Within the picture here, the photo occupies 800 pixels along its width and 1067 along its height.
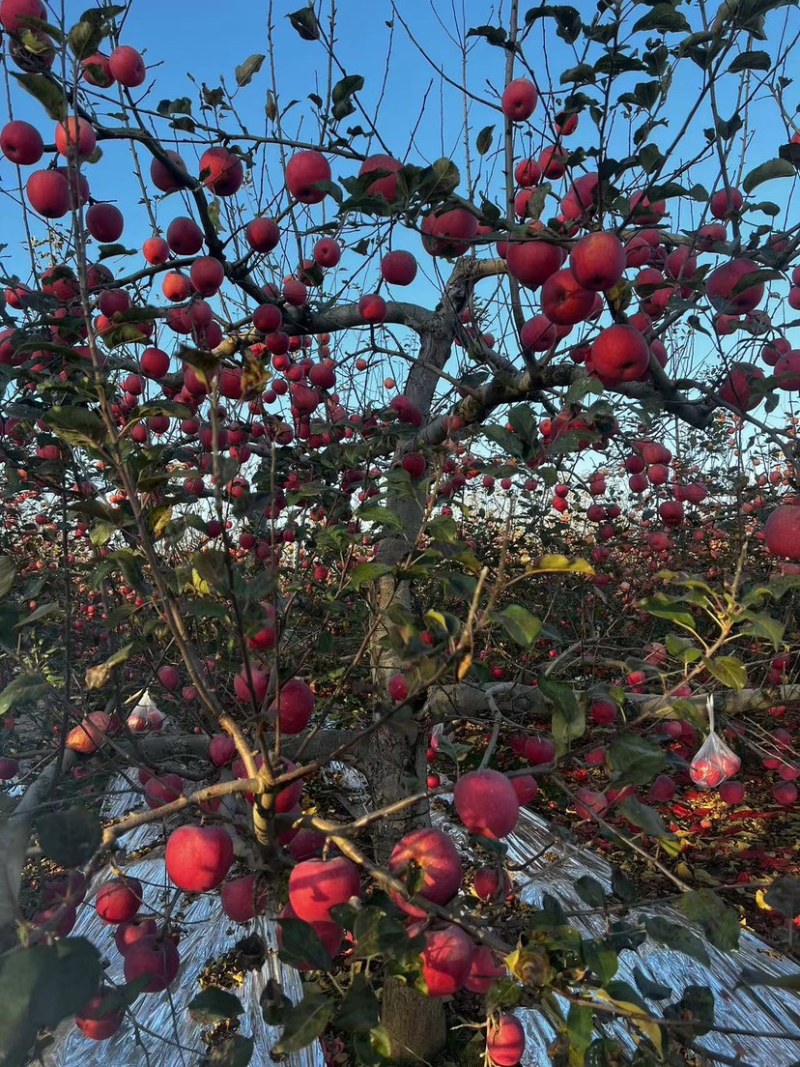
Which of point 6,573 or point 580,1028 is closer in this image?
point 580,1028

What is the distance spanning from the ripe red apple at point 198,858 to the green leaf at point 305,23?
2.24 metres

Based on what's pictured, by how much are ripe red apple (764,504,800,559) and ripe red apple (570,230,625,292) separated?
82 centimetres

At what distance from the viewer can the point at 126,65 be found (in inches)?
71.2

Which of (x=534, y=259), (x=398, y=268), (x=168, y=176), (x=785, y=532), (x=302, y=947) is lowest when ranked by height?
(x=302, y=947)

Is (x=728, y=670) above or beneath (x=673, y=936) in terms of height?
above

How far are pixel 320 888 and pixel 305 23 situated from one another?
2.34m

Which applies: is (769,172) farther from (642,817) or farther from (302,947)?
(302,947)

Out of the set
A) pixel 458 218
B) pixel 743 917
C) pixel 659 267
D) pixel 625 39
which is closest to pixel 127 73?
Answer: pixel 458 218

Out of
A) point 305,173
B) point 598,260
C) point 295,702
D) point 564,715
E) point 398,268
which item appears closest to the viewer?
point 564,715

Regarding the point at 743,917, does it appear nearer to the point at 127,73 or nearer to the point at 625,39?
the point at 625,39

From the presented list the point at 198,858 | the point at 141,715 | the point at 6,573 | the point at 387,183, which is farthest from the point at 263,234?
the point at 198,858

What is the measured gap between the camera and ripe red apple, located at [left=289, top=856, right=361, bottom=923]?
104 centimetres

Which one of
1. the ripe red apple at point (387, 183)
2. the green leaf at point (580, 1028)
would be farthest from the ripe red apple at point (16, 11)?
the green leaf at point (580, 1028)

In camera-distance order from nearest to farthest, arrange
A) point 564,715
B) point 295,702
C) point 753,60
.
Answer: point 564,715
point 295,702
point 753,60
